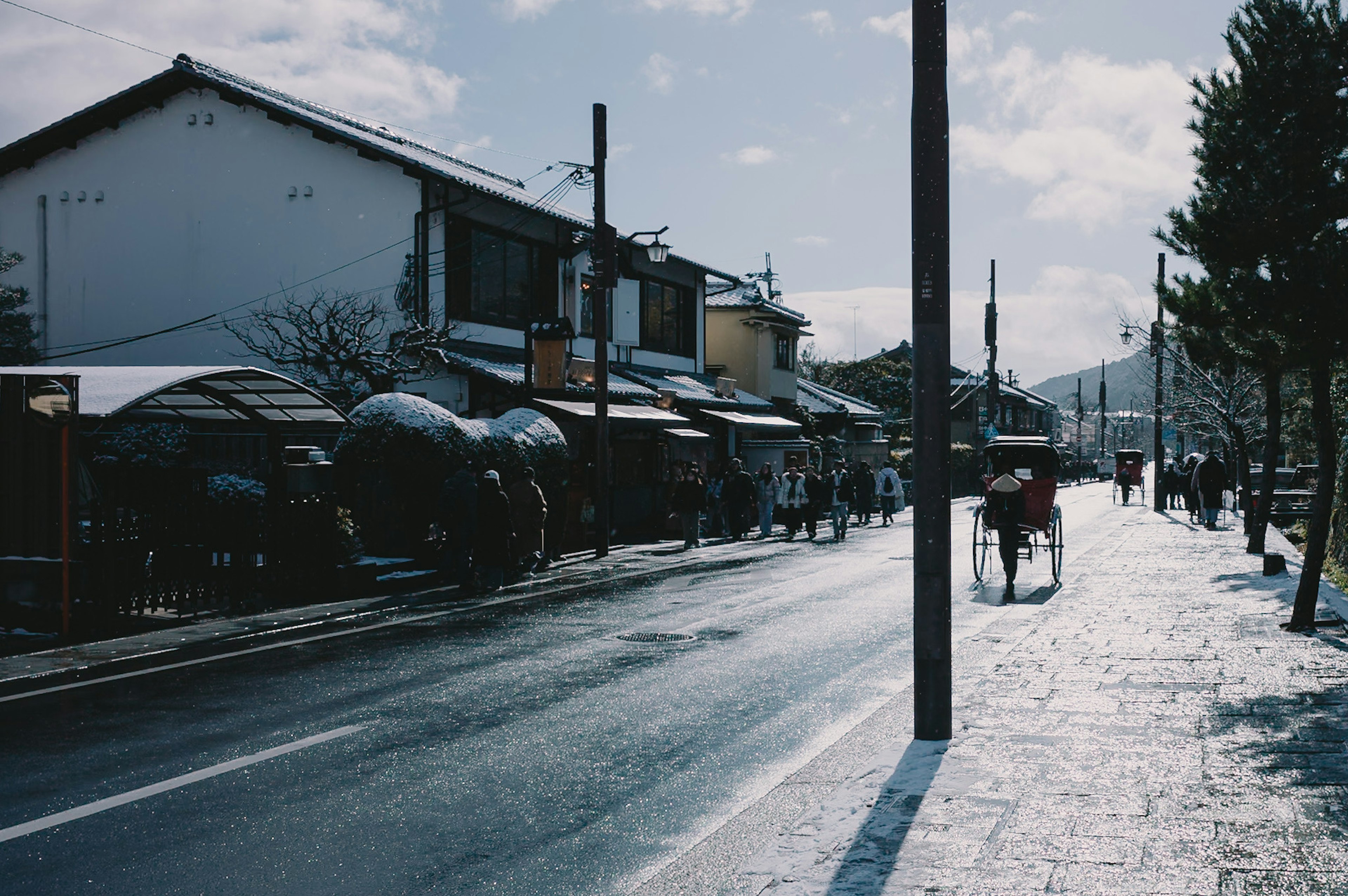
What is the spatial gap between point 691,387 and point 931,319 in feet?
95.2

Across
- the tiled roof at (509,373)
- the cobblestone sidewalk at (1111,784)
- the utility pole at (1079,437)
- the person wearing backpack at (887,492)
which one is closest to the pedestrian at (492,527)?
the tiled roof at (509,373)

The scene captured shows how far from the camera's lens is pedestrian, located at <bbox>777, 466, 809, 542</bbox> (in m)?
27.3

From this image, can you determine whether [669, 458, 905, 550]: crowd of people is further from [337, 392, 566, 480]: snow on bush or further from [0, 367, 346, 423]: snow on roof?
[0, 367, 346, 423]: snow on roof

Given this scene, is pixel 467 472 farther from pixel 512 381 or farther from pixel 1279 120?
pixel 1279 120

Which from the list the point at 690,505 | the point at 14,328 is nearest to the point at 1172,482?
the point at 690,505

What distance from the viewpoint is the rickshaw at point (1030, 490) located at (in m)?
17.1

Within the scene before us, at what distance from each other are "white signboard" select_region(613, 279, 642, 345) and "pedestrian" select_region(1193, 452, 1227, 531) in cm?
1553

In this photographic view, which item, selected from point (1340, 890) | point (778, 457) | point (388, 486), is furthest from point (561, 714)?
point (778, 457)

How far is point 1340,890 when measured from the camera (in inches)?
173

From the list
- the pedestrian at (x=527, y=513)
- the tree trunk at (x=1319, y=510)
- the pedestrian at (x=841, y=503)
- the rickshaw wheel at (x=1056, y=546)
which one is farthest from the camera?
the pedestrian at (x=841, y=503)

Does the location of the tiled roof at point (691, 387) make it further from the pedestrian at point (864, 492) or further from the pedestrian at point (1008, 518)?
the pedestrian at point (1008, 518)

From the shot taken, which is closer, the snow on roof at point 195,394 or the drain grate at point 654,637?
the drain grate at point 654,637

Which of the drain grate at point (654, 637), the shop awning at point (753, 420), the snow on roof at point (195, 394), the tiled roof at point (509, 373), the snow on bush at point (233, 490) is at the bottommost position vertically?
the drain grate at point (654, 637)

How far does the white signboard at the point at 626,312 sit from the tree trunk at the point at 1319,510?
72.9 feet
